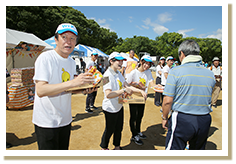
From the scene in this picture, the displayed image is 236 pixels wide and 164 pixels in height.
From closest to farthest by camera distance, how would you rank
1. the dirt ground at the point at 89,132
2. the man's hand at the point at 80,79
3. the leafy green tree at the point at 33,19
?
1. the man's hand at the point at 80,79
2. the dirt ground at the point at 89,132
3. the leafy green tree at the point at 33,19

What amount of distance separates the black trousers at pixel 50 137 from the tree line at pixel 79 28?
20241 millimetres

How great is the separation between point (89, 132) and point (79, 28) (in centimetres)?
2424

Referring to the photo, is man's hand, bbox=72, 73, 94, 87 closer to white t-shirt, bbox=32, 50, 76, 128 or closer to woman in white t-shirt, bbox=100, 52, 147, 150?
white t-shirt, bbox=32, 50, 76, 128

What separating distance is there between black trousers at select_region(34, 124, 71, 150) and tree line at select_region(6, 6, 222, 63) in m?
20.2

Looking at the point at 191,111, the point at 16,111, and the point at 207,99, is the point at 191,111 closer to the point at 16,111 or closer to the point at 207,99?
the point at 207,99

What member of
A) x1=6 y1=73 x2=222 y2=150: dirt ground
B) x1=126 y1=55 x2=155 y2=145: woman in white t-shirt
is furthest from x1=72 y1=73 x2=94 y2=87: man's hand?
x1=6 y1=73 x2=222 y2=150: dirt ground

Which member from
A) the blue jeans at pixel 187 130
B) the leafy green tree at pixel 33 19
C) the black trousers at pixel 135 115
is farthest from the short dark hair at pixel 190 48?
the leafy green tree at pixel 33 19

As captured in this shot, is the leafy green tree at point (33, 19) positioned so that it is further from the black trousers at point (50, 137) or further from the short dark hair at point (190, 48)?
the short dark hair at point (190, 48)

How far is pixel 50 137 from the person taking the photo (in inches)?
62.2

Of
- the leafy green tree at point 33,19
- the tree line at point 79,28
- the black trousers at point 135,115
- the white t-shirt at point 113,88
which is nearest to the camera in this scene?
the white t-shirt at point 113,88

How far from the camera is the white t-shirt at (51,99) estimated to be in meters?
1.45

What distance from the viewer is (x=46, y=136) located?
1562mm

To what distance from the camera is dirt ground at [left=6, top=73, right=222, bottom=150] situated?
10.5ft

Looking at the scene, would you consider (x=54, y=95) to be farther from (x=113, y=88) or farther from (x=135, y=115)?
(x=135, y=115)
